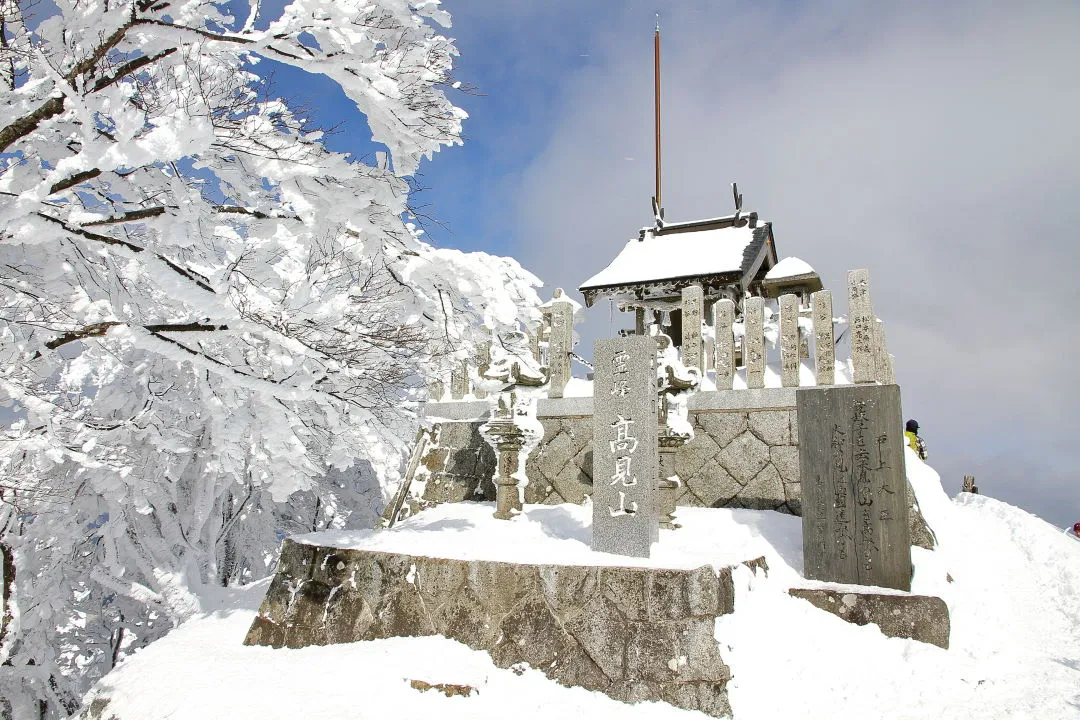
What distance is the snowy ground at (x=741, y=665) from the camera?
175 inches

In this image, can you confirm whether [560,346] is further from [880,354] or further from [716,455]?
[880,354]

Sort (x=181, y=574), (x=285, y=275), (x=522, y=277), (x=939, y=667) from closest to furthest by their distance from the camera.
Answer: (x=939, y=667)
(x=522, y=277)
(x=285, y=275)
(x=181, y=574)

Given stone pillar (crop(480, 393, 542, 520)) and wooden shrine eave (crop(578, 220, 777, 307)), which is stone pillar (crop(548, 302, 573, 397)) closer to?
stone pillar (crop(480, 393, 542, 520))

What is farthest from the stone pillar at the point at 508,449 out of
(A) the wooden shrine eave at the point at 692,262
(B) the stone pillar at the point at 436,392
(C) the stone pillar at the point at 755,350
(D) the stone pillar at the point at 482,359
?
(A) the wooden shrine eave at the point at 692,262

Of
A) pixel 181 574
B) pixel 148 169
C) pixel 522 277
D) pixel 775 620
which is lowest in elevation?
pixel 181 574

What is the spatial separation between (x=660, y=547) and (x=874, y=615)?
1.90 m

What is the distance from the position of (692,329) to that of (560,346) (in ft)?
6.73

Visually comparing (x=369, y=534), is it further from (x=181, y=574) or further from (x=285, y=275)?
(x=181, y=574)

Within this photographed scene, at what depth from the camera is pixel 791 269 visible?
9641 millimetres

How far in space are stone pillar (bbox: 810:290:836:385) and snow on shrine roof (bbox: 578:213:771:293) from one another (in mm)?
6855

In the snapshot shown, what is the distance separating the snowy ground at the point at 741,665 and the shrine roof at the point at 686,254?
344 inches

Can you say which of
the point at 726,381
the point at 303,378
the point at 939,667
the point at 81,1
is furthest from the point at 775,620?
the point at 81,1

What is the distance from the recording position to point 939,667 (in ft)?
15.6

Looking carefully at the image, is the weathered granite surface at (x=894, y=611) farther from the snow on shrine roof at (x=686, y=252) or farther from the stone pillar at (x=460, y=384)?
the snow on shrine roof at (x=686, y=252)
